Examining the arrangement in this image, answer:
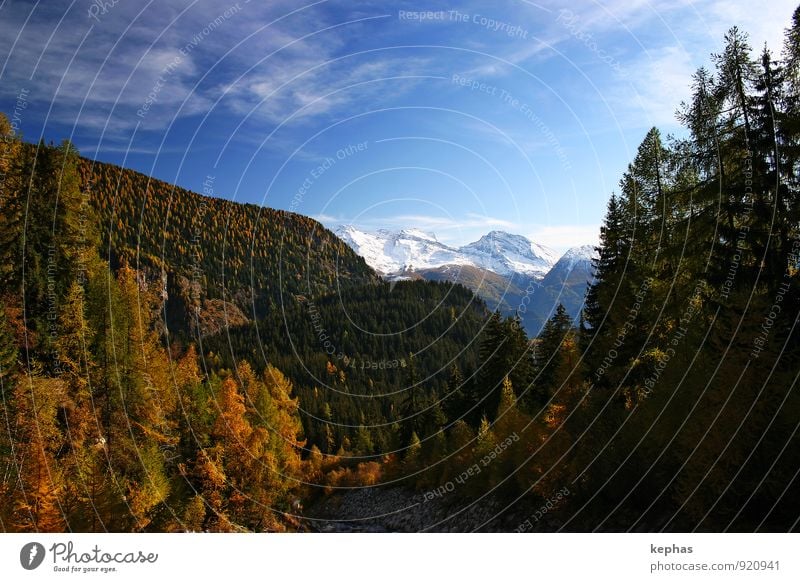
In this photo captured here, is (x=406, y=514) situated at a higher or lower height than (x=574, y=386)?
lower

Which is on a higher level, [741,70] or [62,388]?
[741,70]

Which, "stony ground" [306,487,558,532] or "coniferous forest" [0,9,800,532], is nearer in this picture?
"coniferous forest" [0,9,800,532]

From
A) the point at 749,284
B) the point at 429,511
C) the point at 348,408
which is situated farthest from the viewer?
the point at 348,408

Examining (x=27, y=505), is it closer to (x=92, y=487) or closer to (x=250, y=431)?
(x=92, y=487)

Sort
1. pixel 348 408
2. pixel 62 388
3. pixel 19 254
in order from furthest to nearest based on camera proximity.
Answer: pixel 348 408, pixel 19 254, pixel 62 388

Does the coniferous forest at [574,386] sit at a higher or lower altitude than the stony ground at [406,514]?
higher

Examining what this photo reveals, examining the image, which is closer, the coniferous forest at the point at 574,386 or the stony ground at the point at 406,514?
the coniferous forest at the point at 574,386

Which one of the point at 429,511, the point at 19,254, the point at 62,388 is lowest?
the point at 429,511

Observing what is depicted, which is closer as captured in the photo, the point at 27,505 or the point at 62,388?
the point at 27,505

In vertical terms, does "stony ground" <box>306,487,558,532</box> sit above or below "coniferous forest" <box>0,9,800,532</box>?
below

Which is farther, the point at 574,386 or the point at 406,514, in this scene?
the point at 406,514
